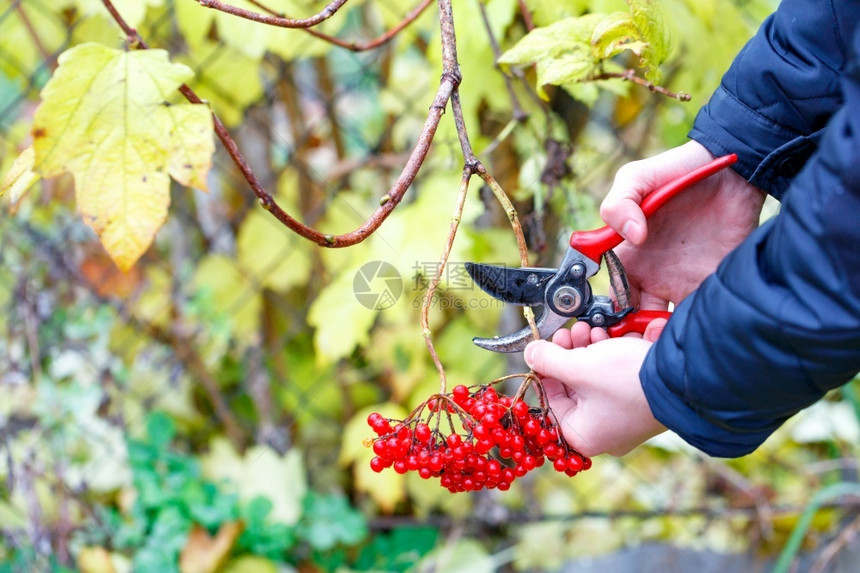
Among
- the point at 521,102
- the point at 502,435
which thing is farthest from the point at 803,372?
the point at 521,102

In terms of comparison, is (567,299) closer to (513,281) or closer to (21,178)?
(513,281)

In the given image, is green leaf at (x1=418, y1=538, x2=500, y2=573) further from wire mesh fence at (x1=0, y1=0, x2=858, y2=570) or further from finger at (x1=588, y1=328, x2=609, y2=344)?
finger at (x1=588, y1=328, x2=609, y2=344)

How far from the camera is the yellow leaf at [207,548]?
51.8 inches

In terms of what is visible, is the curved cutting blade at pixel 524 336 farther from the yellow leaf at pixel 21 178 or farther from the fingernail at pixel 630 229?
the yellow leaf at pixel 21 178

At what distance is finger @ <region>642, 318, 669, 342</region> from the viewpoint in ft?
2.31

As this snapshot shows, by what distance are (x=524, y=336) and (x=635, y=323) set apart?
11 centimetres

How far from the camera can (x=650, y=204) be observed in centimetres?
69

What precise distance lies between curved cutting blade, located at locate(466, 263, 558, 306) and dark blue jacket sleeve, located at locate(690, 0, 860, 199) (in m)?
0.23

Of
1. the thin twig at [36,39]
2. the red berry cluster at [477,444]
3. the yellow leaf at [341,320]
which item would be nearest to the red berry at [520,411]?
the red berry cluster at [477,444]

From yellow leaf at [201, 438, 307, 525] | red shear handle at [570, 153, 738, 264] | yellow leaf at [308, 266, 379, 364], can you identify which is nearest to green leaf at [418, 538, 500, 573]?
yellow leaf at [201, 438, 307, 525]

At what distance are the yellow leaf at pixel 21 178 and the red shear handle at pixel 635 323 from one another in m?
0.58

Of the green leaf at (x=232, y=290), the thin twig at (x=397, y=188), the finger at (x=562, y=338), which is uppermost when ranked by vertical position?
the thin twig at (x=397, y=188)

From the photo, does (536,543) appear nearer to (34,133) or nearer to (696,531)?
(696,531)

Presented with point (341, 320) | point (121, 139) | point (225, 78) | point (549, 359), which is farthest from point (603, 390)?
point (225, 78)
